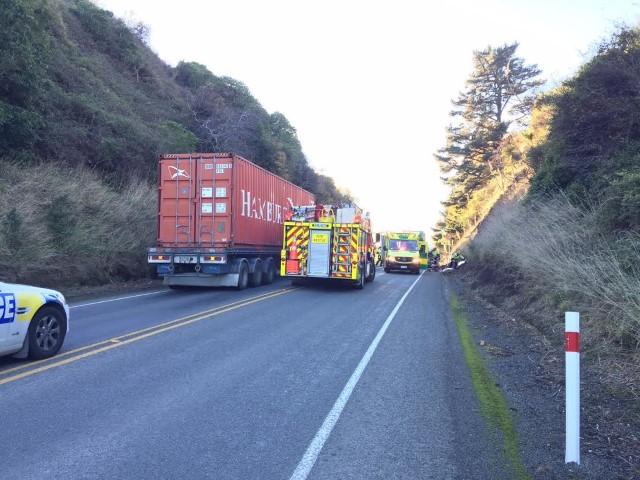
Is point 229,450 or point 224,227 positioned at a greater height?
point 224,227

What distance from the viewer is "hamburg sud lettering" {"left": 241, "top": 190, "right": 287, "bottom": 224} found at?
721 inches

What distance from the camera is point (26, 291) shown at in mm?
6703

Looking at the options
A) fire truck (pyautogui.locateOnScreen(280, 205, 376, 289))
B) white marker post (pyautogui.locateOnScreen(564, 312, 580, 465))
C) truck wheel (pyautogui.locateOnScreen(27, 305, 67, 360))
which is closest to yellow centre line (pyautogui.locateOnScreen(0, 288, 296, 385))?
truck wheel (pyautogui.locateOnScreen(27, 305, 67, 360))

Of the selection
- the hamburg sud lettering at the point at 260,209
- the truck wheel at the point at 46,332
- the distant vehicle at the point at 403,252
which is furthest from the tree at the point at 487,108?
Result: the truck wheel at the point at 46,332

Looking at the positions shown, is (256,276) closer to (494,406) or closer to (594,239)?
(594,239)

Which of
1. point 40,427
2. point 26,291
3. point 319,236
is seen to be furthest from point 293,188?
point 40,427

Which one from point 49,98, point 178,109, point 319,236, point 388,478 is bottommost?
point 388,478

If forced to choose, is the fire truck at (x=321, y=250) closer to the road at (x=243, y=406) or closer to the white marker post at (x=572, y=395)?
the road at (x=243, y=406)

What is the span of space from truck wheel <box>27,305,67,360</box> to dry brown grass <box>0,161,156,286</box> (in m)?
8.27

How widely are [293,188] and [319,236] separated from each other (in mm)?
7148

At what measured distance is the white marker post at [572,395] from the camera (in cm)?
407

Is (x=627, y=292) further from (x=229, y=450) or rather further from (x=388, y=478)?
(x=229, y=450)

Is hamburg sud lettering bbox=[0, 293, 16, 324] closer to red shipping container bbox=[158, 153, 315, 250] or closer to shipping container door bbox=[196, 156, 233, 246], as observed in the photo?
red shipping container bbox=[158, 153, 315, 250]

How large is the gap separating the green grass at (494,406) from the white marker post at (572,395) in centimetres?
41
